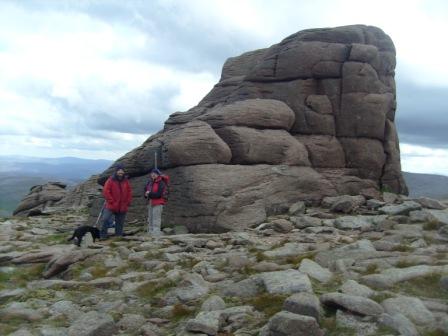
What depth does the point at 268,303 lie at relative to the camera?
477 inches

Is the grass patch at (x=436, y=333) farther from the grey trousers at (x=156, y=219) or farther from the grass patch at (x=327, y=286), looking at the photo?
the grey trousers at (x=156, y=219)

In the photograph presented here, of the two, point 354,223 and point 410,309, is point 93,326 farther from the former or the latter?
point 354,223

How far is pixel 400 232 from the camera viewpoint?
20844mm

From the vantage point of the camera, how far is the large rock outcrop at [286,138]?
28734 mm

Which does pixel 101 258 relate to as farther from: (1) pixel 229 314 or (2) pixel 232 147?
(2) pixel 232 147

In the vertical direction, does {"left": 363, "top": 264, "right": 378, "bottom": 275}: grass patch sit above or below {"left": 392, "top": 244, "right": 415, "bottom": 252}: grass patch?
below

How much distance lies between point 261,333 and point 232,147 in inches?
846

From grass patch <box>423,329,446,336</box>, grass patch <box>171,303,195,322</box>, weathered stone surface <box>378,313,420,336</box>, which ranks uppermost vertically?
weathered stone surface <box>378,313,420,336</box>

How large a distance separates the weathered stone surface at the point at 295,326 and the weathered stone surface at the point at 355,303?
1.05 m

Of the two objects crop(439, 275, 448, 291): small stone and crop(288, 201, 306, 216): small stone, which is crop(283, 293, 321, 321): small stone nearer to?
crop(439, 275, 448, 291): small stone

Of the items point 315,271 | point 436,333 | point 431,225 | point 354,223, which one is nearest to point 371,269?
point 315,271

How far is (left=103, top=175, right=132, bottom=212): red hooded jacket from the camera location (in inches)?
1077

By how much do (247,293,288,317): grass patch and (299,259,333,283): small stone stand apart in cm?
174

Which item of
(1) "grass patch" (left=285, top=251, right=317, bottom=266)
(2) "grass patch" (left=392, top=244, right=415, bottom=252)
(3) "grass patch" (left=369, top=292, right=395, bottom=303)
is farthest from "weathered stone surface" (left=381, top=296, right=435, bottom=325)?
(2) "grass patch" (left=392, top=244, right=415, bottom=252)
